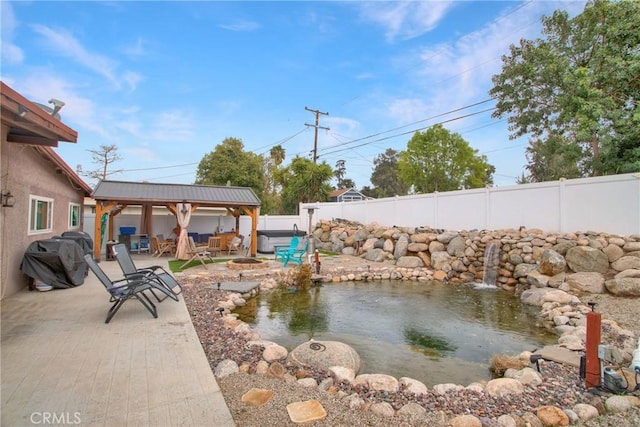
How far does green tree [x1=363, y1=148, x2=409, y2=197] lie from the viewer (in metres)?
42.6

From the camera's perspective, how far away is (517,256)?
9500 millimetres

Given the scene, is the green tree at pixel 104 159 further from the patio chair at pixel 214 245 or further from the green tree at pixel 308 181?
the patio chair at pixel 214 245

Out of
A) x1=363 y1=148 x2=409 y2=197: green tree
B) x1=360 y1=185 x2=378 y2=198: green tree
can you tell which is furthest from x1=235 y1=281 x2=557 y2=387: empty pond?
x1=360 y1=185 x2=378 y2=198: green tree

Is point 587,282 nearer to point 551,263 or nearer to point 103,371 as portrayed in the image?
point 551,263

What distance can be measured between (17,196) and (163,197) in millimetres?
6143

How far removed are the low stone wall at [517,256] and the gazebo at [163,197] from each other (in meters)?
5.21

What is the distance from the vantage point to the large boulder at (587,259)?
7.88 m

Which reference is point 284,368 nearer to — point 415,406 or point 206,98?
point 415,406

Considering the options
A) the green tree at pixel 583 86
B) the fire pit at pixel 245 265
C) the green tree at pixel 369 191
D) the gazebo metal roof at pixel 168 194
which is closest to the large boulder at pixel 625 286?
the green tree at pixel 583 86

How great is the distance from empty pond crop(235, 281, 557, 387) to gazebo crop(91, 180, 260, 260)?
19.9ft

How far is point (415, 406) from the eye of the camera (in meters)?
2.81

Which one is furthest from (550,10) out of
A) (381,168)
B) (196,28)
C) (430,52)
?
(381,168)

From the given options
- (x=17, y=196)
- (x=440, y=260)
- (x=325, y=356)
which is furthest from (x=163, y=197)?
(x=325, y=356)

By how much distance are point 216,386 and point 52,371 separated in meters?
1.51
